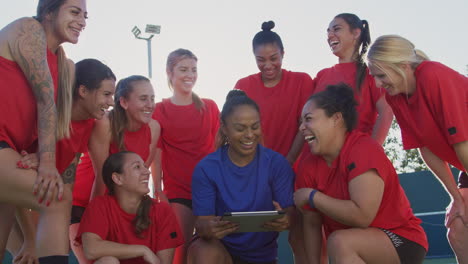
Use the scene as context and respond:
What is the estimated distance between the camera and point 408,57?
345 cm

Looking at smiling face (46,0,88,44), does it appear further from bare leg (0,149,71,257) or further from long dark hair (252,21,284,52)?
long dark hair (252,21,284,52)

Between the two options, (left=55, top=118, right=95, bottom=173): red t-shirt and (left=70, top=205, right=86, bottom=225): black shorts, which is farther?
(left=70, top=205, right=86, bottom=225): black shorts

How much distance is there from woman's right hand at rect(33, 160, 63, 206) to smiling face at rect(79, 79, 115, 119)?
2.98 feet

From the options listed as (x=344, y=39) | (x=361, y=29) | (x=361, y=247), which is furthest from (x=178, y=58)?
(x=361, y=247)

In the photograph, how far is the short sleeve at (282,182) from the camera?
150 inches

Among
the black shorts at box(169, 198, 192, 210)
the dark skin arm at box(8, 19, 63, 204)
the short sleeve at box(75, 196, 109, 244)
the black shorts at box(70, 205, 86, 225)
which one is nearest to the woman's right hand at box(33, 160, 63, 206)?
the dark skin arm at box(8, 19, 63, 204)

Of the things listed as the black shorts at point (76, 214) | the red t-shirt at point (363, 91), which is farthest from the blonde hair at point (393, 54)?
the black shorts at point (76, 214)

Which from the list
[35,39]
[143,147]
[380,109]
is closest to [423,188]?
[380,109]

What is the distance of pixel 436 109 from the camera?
133 inches

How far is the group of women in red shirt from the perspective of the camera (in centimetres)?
304

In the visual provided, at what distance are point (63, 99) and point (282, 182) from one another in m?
1.64

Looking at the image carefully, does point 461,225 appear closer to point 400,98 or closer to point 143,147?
point 400,98

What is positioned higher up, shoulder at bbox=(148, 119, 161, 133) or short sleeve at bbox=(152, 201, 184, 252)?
shoulder at bbox=(148, 119, 161, 133)

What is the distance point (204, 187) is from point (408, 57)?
1.68 m
